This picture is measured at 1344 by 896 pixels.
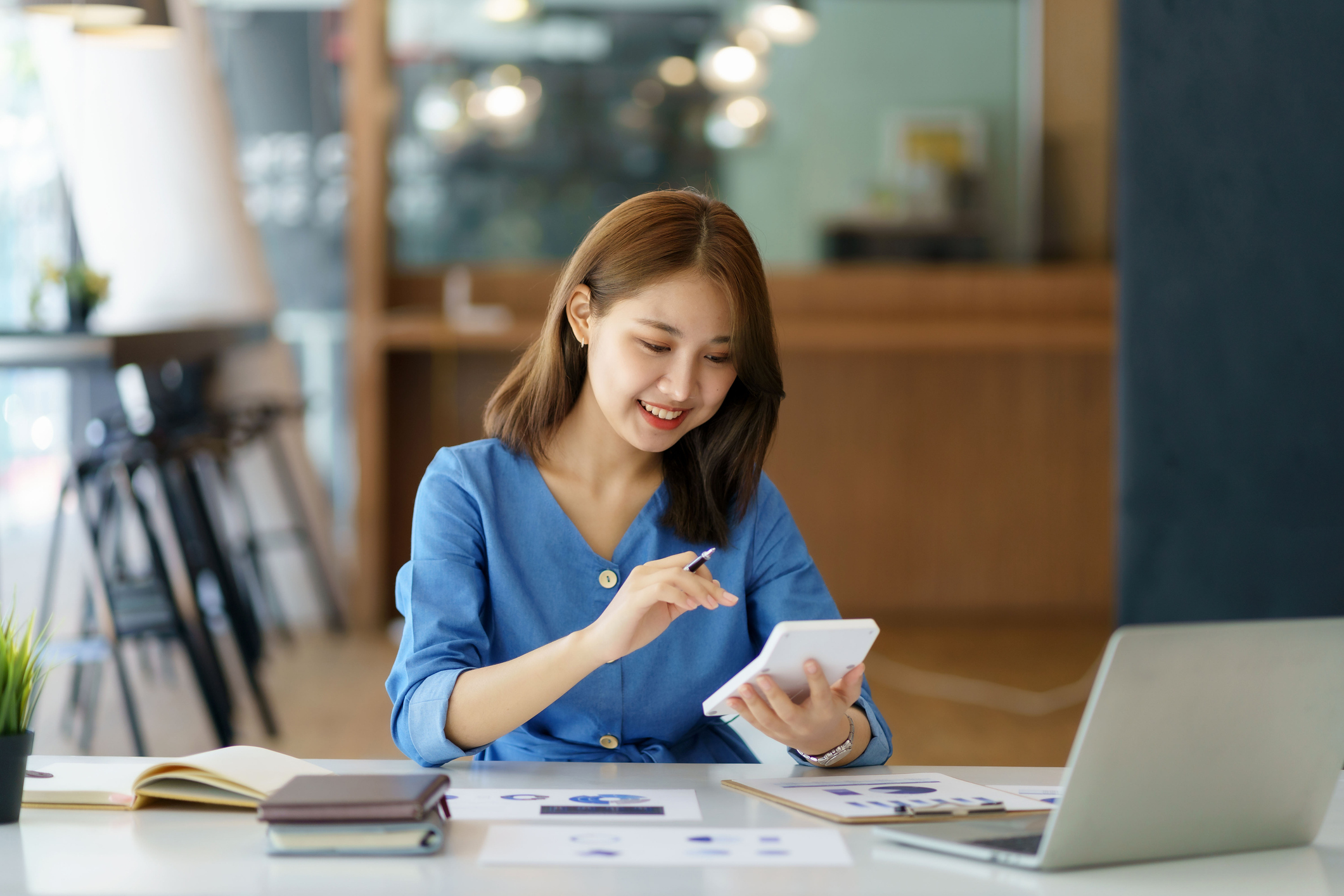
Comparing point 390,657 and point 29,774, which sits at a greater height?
point 29,774

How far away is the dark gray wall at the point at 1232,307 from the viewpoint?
2650 mm

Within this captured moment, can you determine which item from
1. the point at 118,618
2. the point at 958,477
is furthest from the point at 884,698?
the point at 118,618

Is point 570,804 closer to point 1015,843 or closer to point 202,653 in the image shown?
point 1015,843

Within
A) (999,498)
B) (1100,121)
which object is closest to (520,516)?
(999,498)

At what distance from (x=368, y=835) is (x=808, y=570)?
0.68 metres

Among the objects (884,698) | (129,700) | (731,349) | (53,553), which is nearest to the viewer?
(731,349)

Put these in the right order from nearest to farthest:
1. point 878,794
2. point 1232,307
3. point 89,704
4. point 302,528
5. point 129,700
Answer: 1. point 878,794
2. point 1232,307
3. point 129,700
4. point 89,704
5. point 302,528

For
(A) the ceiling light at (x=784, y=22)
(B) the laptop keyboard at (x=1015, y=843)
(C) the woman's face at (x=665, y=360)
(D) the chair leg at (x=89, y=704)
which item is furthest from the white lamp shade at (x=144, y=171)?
(B) the laptop keyboard at (x=1015, y=843)

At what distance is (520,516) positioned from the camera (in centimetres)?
145

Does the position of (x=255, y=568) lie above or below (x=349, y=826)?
below

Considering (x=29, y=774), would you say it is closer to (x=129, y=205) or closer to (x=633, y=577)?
(x=633, y=577)

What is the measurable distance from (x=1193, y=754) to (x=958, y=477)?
4573 millimetres

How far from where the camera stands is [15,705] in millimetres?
1087

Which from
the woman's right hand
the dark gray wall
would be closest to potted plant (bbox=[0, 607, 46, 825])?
the woman's right hand
